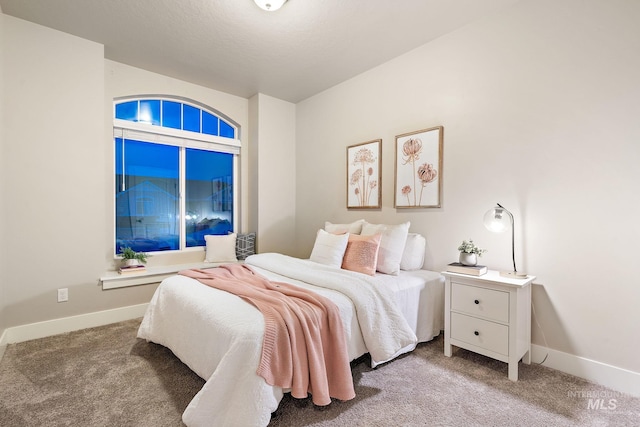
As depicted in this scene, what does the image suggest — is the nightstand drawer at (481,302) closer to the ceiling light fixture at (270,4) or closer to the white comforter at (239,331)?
the white comforter at (239,331)

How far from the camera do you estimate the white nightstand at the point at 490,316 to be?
6.52 ft

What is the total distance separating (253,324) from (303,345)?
294 mm

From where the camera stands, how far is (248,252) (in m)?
4.12

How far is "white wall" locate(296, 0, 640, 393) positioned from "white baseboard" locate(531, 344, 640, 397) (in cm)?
4

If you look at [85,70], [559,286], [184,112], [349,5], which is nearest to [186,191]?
[184,112]

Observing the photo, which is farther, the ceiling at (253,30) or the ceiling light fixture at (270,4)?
the ceiling at (253,30)

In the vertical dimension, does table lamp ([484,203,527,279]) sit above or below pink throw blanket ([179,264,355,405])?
above

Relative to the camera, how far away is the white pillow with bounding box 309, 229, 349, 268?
2.75 m

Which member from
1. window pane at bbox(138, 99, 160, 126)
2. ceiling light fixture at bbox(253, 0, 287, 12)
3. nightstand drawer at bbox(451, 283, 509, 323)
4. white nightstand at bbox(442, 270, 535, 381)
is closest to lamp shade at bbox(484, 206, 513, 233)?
white nightstand at bbox(442, 270, 535, 381)

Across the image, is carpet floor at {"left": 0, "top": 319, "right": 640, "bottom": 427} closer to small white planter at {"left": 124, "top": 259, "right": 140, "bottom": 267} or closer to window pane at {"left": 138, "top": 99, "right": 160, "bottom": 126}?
small white planter at {"left": 124, "top": 259, "right": 140, "bottom": 267}

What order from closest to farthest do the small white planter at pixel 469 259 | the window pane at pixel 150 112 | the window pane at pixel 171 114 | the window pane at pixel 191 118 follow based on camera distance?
the small white planter at pixel 469 259 < the window pane at pixel 150 112 < the window pane at pixel 171 114 < the window pane at pixel 191 118

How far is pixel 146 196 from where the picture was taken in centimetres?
366

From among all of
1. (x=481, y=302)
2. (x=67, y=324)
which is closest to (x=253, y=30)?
(x=481, y=302)

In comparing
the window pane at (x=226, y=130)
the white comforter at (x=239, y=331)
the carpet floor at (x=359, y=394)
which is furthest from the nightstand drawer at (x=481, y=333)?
the window pane at (x=226, y=130)
